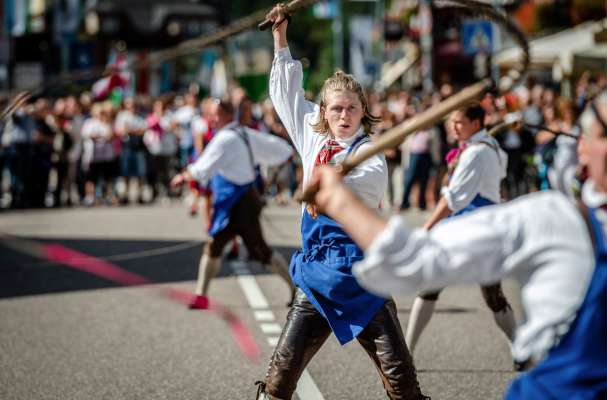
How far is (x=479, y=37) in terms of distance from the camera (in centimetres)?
1941

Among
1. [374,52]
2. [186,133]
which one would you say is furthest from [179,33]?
[186,133]

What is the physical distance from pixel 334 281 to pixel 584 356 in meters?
1.97

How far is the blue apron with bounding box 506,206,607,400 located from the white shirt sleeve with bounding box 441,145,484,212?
3.62 m

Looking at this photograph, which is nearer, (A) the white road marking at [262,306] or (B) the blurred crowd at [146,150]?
(A) the white road marking at [262,306]

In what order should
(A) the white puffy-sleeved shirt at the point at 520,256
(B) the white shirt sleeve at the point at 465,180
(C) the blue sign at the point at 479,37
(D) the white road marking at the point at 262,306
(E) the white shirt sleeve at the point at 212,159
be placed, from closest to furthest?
(A) the white puffy-sleeved shirt at the point at 520,256 → (D) the white road marking at the point at 262,306 → (B) the white shirt sleeve at the point at 465,180 → (E) the white shirt sleeve at the point at 212,159 → (C) the blue sign at the point at 479,37

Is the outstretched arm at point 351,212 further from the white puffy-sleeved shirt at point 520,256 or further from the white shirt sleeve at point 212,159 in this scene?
the white shirt sleeve at point 212,159

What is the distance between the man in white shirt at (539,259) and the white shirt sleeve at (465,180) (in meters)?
3.63

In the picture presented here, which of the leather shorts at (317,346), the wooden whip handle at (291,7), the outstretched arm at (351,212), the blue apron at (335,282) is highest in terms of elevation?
the wooden whip handle at (291,7)

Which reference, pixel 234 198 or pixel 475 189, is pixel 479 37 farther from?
pixel 475 189

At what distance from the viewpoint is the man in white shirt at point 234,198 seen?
9.04 metres

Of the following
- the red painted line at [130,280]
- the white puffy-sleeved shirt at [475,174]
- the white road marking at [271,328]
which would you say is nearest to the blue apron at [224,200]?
the red painted line at [130,280]

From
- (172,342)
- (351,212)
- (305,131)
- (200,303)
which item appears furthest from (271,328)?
(351,212)

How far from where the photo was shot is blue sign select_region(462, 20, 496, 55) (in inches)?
763

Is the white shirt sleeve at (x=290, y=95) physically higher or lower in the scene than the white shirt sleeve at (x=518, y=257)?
higher
